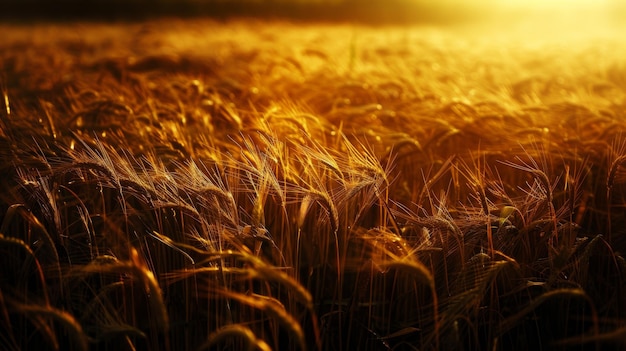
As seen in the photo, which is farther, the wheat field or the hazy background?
the hazy background

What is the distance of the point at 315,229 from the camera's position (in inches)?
67.7

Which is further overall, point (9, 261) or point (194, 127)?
point (194, 127)

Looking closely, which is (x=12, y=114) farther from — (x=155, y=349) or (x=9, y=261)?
(x=155, y=349)

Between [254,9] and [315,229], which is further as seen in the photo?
[254,9]

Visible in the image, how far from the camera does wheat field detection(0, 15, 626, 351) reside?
1.44m

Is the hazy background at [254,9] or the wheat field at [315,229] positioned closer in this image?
the wheat field at [315,229]

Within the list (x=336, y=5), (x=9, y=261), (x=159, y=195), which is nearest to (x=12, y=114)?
(x=9, y=261)

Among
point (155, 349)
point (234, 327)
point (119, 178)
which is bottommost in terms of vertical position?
point (155, 349)

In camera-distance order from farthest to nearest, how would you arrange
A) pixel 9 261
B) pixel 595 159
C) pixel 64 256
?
pixel 595 159 → pixel 9 261 → pixel 64 256

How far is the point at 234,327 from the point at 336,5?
2358cm

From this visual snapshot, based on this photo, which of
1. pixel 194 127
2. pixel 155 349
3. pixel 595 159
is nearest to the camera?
pixel 155 349

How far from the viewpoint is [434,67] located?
17.4 feet

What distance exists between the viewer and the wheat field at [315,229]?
1438 millimetres

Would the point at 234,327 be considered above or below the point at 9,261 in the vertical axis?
above
